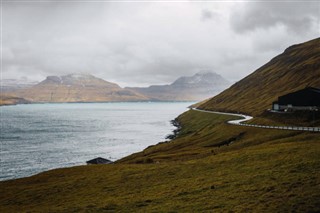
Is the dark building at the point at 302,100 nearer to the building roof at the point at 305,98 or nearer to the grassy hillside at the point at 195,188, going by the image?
the building roof at the point at 305,98

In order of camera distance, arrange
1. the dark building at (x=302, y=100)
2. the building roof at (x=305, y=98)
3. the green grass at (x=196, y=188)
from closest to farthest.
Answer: the green grass at (x=196, y=188)
the dark building at (x=302, y=100)
the building roof at (x=305, y=98)

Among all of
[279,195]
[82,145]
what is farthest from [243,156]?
[82,145]

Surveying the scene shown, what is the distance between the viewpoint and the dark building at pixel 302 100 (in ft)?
384

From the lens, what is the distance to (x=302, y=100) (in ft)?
399

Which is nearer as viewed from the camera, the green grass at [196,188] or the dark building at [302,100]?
the green grass at [196,188]

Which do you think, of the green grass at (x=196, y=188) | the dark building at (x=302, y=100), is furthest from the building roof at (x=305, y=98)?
the green grass at (x=196, y=188)

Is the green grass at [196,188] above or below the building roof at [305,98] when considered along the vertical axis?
below

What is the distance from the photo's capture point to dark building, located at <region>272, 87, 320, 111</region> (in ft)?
384

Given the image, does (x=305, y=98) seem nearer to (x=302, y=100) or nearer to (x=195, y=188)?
(x=302, y=100)

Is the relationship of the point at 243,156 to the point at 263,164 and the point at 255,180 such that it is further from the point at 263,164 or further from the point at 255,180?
the point at 255,180

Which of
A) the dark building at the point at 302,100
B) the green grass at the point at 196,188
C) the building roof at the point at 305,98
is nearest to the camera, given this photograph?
the green grass at the point at 196,188

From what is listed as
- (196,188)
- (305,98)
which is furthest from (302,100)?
(196,188)

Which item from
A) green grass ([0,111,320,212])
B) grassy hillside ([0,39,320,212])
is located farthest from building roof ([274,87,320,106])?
green grass ([0,111,320,212])

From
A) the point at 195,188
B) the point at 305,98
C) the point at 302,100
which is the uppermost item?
the point at 305,98
